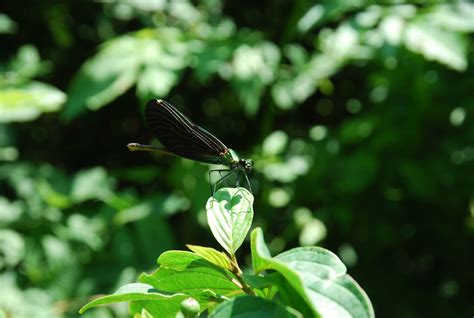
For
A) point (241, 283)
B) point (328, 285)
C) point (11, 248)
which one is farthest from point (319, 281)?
point (11, 248)

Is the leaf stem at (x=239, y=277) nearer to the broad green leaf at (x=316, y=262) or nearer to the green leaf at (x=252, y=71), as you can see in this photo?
the broad green leaf at (x=316, y=262)

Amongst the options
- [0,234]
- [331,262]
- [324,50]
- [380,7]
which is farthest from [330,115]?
[331,262]

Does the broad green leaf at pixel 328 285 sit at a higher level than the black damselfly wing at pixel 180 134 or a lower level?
lower

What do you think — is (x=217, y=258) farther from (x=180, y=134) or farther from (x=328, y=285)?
(x=180, y=134)

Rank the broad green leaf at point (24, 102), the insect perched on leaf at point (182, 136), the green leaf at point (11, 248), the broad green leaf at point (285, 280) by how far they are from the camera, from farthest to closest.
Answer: the green leaf at point (11, 248) → the broad green leaf at point (24, 102) → the insect perched on leaf at point (182, 136) → the broad green leaf at point (285, 280)

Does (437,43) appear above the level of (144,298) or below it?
above

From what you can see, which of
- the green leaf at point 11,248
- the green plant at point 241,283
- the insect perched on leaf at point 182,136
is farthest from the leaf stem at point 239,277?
the green leaf at point 11,248
